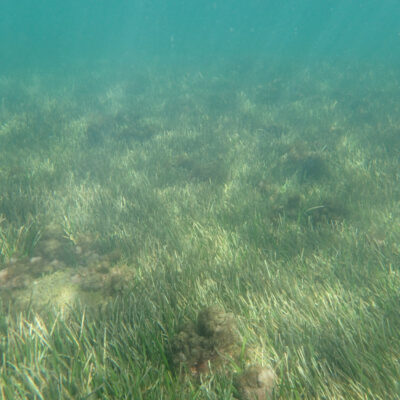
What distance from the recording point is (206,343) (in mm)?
2107

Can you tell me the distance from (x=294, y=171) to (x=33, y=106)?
1257cm

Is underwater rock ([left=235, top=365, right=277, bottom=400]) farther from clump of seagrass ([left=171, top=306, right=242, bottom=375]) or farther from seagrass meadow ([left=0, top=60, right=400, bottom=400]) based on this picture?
clump of seagrass ([left=171, top=306, right=242, bottom=375])

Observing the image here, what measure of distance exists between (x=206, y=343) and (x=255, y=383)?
423 millimetres

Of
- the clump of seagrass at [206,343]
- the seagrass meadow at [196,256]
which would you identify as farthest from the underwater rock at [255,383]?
the clump of seagrass at [206,343]

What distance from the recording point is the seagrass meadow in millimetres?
2012

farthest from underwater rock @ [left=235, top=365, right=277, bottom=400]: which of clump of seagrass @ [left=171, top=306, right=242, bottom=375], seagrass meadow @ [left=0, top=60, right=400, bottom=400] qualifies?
clump of seagrass @ [left=171, top=306, right=242, bottom=375]

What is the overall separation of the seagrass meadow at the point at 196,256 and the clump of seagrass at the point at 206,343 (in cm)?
7

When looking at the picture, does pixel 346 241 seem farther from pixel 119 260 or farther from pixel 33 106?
pixel 33 106

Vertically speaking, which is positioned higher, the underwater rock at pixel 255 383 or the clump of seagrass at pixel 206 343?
the clump of seagrass at pixel 206 343

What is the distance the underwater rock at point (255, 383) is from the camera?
5.95 ft

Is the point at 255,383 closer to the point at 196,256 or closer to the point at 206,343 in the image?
the point at 206,343

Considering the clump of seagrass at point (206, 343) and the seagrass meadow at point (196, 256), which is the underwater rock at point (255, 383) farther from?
the clump of seagrass at point (206, 343)

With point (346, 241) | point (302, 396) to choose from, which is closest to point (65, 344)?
point (302, 396)

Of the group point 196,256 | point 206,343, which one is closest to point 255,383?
point 206,343
